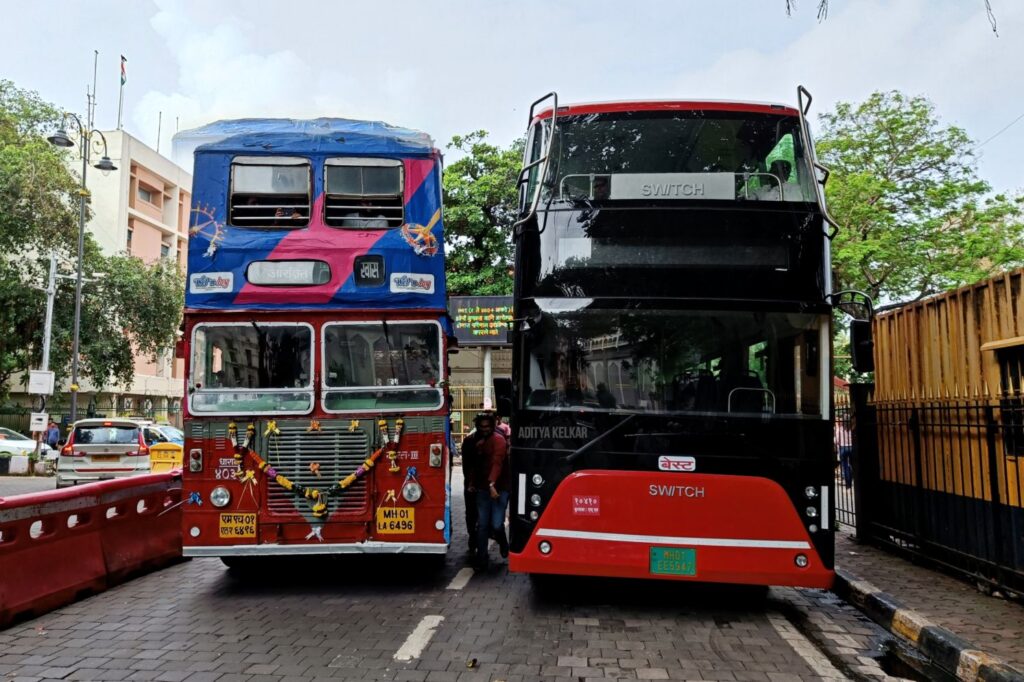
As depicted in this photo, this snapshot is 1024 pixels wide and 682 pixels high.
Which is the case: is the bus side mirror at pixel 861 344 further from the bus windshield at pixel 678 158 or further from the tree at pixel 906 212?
the tree at pixel 906 212

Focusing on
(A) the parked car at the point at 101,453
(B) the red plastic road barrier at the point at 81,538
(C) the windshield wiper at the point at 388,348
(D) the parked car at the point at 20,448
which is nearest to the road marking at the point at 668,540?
(C) the windshield wiper at the point at 388,348

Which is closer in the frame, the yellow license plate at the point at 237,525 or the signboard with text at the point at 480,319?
the yellow license plate at the point at 237,525

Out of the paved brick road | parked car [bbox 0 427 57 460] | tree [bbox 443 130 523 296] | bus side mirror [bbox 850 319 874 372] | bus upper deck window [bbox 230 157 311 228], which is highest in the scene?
tree [bbox 443 130 523 296]

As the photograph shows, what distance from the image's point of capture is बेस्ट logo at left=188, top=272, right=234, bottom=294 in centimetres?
731

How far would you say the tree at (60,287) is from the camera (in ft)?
87.2

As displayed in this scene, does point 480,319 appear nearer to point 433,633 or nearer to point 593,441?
point 593,441

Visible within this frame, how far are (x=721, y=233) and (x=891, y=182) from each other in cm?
1620

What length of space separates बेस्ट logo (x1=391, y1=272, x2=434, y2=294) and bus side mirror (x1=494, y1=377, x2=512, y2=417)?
1.17m

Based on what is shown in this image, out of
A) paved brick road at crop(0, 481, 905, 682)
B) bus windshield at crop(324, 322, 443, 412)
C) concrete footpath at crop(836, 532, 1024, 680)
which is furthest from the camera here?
bus windshield at crop(324, 322, 443, 412)

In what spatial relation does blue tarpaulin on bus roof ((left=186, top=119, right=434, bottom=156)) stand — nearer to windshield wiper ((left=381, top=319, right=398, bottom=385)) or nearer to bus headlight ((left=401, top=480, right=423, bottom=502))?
windshield wiper ((left=381, top=319, right=398, bottom=385))

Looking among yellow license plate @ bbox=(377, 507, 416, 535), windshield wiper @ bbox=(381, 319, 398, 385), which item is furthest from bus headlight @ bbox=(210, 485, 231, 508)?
windshield wiper @ bbox=(381, 319, 398, 385)

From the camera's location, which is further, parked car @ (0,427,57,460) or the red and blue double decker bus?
parked car @ (0,427,57,460)

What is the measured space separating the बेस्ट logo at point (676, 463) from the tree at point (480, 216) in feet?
78.6

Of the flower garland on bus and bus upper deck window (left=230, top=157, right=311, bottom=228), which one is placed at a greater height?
bus upper deck window (left=230, top=157, right=311, bottom=228)
